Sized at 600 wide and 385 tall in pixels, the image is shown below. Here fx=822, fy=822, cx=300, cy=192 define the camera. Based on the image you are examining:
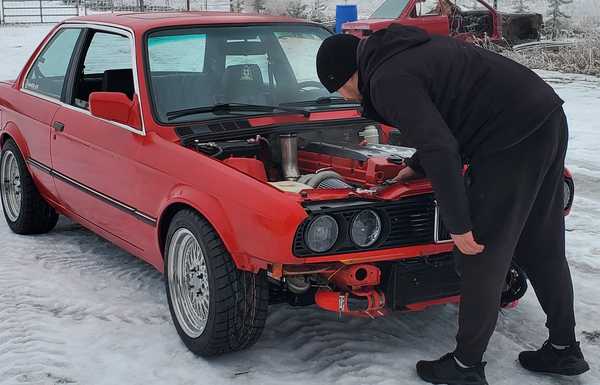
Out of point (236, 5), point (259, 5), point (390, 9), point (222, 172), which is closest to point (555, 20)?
point (390, 9)

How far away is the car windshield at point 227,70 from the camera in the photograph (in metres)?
4.67

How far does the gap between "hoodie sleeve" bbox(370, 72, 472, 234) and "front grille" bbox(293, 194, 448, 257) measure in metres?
0.45

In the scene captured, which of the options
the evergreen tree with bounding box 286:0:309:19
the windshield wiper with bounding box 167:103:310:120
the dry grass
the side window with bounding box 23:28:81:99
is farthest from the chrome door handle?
the evergreen tree with bounding box 286:0:309:19

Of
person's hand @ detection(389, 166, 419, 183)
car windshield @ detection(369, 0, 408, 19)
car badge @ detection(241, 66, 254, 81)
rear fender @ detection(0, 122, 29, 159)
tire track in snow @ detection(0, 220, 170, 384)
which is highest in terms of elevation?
car windshield @ detection(369, 0, 408, 19)

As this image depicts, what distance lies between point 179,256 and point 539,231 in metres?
1.73

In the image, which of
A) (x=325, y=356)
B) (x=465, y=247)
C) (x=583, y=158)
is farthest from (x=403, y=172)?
(x=583, y=158)

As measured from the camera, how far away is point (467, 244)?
10.7 ft

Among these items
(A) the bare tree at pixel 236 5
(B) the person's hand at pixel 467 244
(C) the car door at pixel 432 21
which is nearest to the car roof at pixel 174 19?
(B) the person's hand at pixel 467 244

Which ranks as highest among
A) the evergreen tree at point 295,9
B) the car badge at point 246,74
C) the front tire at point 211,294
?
the car badge at point 246,74

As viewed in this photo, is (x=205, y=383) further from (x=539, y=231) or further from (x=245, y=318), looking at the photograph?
(x=539, y=231)

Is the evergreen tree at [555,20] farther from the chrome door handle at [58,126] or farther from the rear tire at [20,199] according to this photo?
the chrome door handle at [58,126]

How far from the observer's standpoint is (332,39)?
337cm

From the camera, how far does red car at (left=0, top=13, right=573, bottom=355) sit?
11.8 ft

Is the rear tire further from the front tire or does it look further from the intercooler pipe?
the intercooler pipe
